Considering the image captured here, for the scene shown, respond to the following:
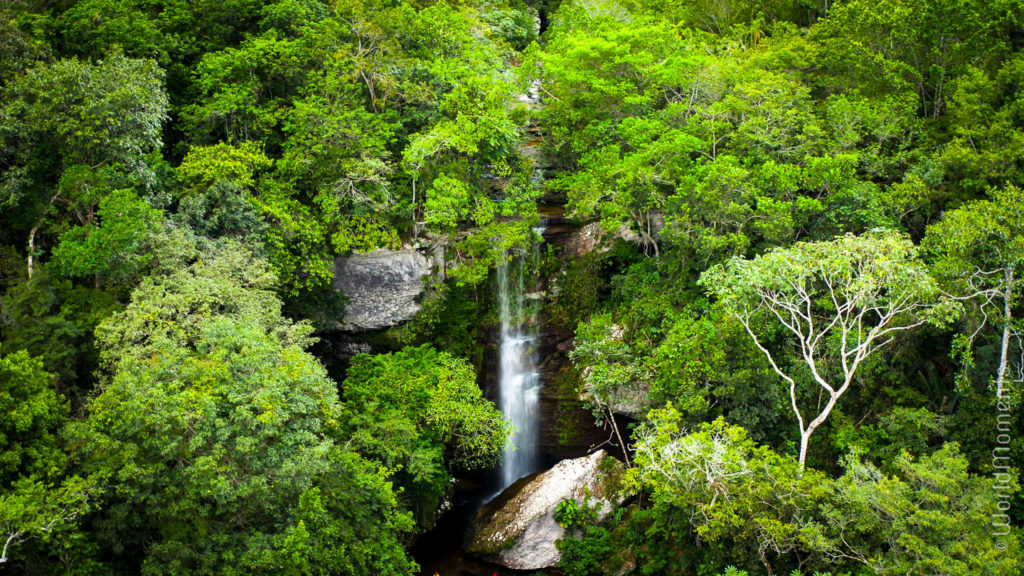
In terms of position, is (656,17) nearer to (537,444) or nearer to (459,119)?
(459,119)

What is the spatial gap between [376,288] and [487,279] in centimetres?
433

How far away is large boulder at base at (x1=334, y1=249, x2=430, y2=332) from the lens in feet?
77.3

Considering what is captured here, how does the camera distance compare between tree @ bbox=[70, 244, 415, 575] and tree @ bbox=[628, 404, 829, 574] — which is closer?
tree @ bbox=[70, 244, 415, 575]

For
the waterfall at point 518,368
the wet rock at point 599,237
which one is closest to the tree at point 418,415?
the waterfall at point 518,368

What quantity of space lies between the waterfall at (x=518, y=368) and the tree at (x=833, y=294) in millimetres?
8233

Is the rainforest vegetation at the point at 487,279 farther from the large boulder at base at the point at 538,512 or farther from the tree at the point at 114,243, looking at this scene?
the large boulder at base at the point at 538,512

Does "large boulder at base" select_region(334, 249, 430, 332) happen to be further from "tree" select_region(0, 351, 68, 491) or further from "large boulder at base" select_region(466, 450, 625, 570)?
"tree" select_region(0, 351, 68, 491)

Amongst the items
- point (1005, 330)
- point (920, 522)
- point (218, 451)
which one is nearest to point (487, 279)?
point (218, 451)

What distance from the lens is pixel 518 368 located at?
24.9 metres

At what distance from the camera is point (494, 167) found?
24109mm

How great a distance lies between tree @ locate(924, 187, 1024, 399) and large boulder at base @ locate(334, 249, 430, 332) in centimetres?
1614

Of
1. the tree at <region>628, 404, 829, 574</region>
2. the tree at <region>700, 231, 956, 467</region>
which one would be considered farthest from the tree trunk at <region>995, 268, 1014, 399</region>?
the tree at <region>628, 404, 829, 574</region>

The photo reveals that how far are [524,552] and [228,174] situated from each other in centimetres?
1464

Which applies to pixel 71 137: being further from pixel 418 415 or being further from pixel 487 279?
pixel 487 279
